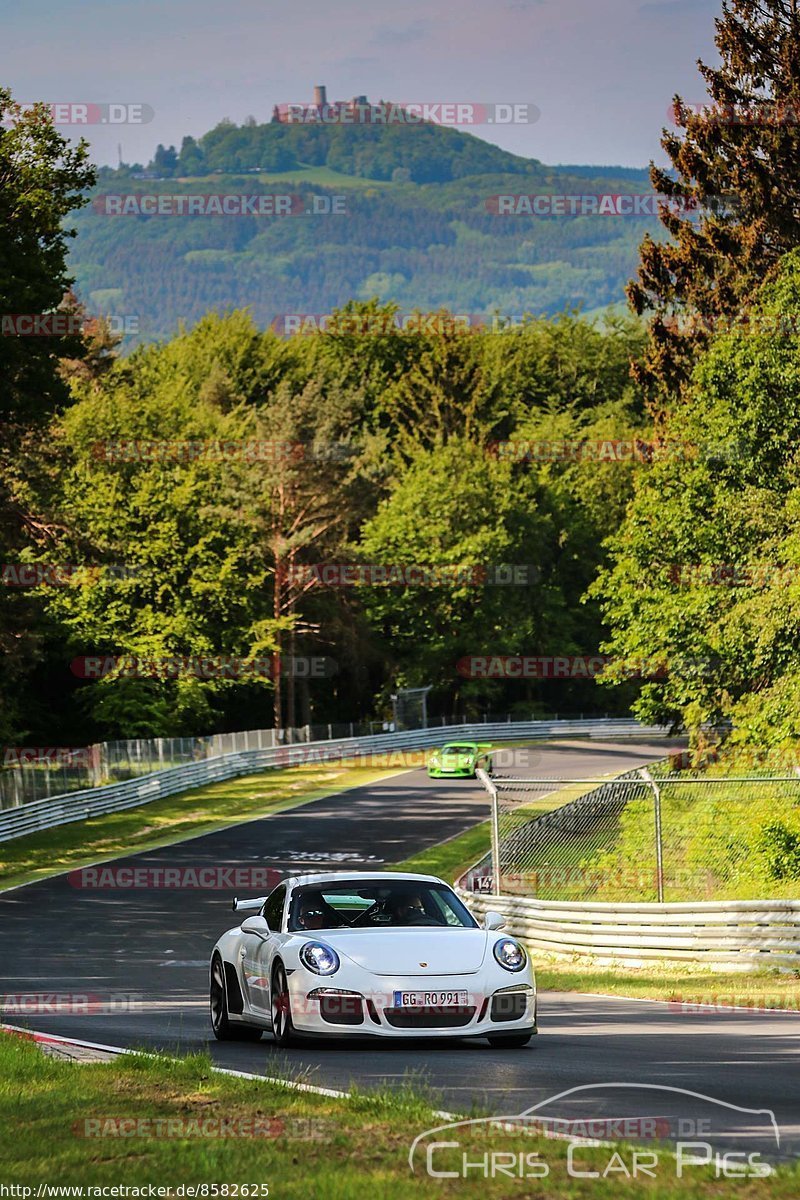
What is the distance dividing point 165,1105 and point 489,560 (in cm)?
8128

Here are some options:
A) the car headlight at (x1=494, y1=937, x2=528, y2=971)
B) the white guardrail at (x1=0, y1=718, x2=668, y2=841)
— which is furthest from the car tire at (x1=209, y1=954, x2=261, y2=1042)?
the white guardrail at (x1=0, y1=718, x2=668, y2=841)

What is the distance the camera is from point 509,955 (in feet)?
39.1

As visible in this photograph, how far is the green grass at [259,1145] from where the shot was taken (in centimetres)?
633

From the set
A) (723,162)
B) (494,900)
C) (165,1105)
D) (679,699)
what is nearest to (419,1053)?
(165,1105)

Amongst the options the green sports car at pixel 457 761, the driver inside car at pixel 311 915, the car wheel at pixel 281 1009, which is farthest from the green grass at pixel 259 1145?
the green sports car at pixel 457 761

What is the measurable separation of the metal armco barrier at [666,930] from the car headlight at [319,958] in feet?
25.0

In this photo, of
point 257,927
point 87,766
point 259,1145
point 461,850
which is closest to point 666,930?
point 257,927

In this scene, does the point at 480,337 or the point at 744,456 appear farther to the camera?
the point at 480,337

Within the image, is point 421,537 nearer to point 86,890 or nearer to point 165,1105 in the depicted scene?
point 86,890

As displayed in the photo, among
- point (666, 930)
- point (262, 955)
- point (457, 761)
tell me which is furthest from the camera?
point (457, 761)

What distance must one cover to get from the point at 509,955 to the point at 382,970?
1.01 meters

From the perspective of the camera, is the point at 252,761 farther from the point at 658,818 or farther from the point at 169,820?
the point at 658,818

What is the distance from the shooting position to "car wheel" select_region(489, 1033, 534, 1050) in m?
11.7

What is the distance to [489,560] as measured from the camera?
89500 mm
